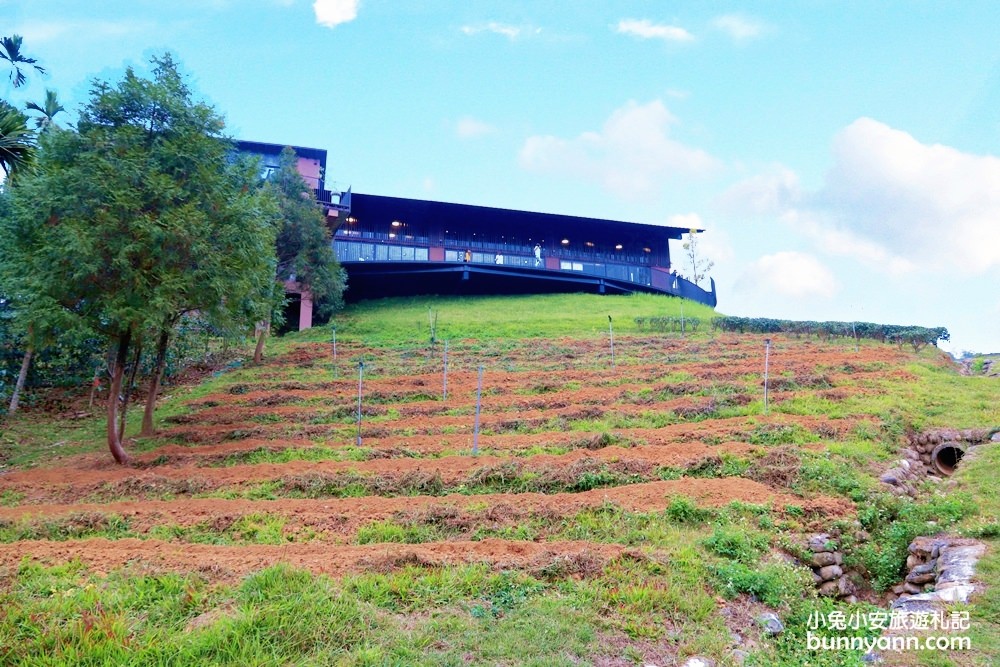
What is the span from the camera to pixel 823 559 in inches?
310

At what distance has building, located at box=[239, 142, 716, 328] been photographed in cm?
3806

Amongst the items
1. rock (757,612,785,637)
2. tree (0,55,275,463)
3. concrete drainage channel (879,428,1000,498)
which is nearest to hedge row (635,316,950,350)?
concrete drainage channel (879,428,1000,498)

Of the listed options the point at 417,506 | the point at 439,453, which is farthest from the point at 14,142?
the point at 417,506

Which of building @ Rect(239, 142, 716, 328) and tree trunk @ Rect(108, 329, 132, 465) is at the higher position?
building @ Rect(239, 142, 716, 328)

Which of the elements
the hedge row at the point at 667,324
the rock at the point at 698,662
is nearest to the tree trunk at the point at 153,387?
the rock at the point at 698,662

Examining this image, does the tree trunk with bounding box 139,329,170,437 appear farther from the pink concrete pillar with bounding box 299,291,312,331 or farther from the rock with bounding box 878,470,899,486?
the pink concrete pillar with bounding box 299,291,312,331

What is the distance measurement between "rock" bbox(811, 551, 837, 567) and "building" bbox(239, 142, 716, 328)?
32070 mm

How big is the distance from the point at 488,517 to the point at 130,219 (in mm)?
9894

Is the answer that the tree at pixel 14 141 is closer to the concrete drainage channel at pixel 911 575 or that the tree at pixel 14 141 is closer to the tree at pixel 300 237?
the tree at pixel 300 237

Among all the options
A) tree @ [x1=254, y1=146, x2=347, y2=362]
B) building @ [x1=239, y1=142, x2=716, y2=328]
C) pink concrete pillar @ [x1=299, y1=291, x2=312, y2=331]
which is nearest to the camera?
tree @ [x1=254, y1=146, x2=347, y2=362]

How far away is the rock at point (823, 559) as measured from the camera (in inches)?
308

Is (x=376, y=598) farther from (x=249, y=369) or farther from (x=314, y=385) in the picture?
(x=249, y=369)

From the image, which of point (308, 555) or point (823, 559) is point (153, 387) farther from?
point (823, 559)

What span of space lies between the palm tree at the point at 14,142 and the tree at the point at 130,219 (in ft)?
8.97
